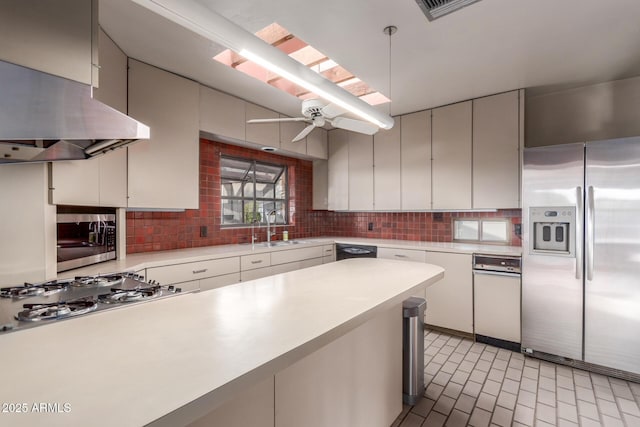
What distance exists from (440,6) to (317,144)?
2676 mm

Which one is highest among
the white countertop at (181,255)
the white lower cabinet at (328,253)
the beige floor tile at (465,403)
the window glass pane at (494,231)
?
the window glass pane at (494,231)

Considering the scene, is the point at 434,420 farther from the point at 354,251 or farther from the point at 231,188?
the point at 231,188

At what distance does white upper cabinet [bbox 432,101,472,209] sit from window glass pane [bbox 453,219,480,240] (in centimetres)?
42

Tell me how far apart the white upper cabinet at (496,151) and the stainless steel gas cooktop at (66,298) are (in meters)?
3.17

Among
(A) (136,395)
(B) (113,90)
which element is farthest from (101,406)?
(B) (113,90)

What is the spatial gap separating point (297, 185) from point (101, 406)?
4.08 m

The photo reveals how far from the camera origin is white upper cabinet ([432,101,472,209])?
3324 millimetres

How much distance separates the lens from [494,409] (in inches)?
77.1

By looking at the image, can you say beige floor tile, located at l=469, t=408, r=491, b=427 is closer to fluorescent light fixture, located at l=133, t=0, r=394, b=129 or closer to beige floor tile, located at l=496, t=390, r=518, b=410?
beige floor tile, located at l=496, t=390, r=518, b=410

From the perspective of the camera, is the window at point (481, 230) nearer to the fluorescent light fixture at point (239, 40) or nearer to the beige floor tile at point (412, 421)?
the beige floor tile at point (412, 421)

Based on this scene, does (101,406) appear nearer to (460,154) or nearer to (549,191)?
(549,191)

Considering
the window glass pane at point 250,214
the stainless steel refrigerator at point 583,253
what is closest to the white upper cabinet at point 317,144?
the window glass pane at point 250,214

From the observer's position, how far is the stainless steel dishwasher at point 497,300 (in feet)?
9.14

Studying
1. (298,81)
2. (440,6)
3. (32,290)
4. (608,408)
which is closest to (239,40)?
(298,81)
